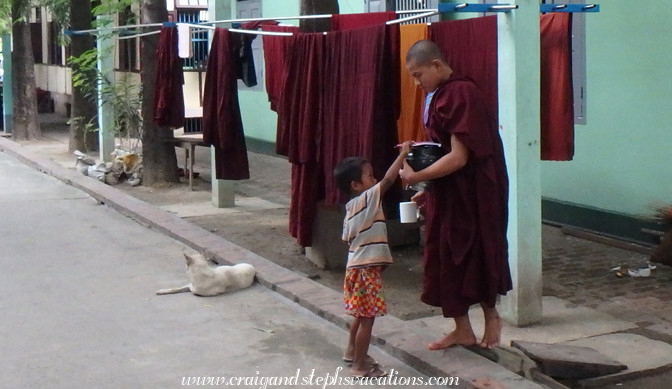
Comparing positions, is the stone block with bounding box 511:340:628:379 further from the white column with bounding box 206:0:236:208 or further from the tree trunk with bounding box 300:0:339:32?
the white column with bounding box 206:0:236:208

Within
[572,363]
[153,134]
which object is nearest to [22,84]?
[153,134]

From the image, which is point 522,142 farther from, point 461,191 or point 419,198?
point 461,191

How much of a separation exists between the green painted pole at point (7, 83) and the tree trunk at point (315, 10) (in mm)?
14204

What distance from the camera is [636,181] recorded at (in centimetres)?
870

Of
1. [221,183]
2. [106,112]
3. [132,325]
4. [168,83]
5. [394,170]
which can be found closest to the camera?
[394,170]

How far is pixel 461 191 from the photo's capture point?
5.16 metres

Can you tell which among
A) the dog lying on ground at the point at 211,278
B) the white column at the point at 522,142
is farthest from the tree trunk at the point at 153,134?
the white column at the point at 522,142

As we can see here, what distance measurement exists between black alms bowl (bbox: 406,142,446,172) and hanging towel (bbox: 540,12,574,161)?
149cm

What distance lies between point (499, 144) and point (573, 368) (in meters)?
1.29

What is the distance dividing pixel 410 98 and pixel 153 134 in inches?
268

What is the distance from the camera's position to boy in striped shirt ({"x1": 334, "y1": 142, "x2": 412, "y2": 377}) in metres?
5.20

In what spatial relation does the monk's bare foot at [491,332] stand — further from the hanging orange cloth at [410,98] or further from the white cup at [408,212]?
the hanging orange cloth at [410,98]

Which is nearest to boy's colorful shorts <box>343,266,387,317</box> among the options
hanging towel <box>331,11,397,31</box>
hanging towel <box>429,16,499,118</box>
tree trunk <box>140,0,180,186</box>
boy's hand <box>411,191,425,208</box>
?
boy's hand <box>411,191,425,208</box>

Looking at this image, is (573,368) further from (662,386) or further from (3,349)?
(3,349)
